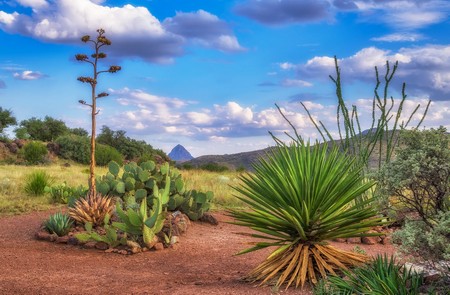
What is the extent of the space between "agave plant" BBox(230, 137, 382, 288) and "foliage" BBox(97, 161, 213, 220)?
18.0ft

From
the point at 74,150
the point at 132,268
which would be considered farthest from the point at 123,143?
the point at 132,268

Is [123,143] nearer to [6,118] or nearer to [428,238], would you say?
[6,118]

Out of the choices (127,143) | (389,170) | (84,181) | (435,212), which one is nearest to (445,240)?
(435,212)

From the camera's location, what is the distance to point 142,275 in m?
8.12

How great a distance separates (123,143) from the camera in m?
48.8

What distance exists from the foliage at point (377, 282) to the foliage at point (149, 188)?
6.47 metres

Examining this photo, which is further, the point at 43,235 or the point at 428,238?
the point at 43,235

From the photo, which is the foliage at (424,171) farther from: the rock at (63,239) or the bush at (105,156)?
the bush at (105,156)

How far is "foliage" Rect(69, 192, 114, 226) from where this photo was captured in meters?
11.5

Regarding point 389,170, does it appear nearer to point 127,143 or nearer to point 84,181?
point 84,181

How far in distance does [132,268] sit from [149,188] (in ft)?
13.9

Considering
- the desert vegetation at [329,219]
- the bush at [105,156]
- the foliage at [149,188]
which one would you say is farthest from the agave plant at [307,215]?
the bush at [105,156]

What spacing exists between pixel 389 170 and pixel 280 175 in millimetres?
1337

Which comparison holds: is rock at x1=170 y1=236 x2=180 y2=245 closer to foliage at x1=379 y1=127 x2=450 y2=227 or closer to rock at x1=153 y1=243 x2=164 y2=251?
rock at x1=153 y1=243 x2=164 y2=251
